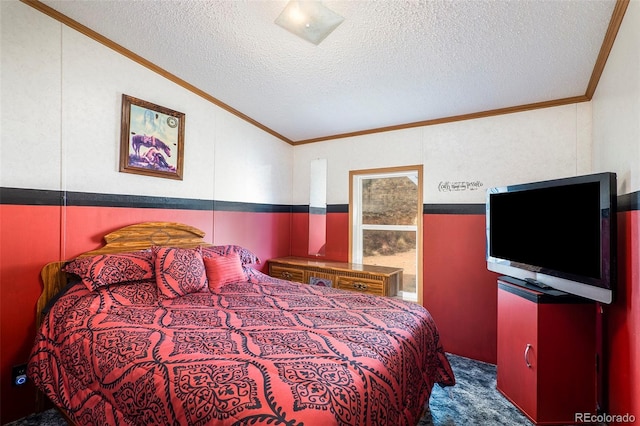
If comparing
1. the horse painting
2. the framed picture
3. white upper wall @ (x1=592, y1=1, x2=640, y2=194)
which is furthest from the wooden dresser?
white upper wall @ (x1=592, y1=1, x2=640, y2=194)

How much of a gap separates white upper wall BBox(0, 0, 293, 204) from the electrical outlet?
47.5 inches

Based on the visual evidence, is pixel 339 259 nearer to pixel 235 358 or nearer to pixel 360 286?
pixel 360 286

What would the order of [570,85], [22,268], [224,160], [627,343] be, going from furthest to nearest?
[224,160] → [570,85] → [22,268] → [627,343]

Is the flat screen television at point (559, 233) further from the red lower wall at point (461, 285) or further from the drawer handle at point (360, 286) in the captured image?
the drawer handle at point (360, 286)

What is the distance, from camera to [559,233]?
1.97 metres

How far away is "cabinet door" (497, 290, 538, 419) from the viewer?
200 centimetres

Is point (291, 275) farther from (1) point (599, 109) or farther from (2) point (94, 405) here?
(1) point (599, 109)

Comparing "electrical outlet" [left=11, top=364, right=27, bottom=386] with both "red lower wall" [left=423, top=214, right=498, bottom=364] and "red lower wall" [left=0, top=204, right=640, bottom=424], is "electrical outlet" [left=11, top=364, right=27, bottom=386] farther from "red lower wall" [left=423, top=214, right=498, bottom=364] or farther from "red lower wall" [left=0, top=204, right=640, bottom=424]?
"red lower wall" [left=423, top=214, right=498, bottom=364]

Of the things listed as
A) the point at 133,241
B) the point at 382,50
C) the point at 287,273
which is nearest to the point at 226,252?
the point at 133,241

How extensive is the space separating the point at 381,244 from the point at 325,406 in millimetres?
2731

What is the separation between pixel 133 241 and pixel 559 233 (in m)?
3.16

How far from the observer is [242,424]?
3.18 feet

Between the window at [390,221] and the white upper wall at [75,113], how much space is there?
1.72 metres

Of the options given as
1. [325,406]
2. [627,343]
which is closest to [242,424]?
[325,406]
